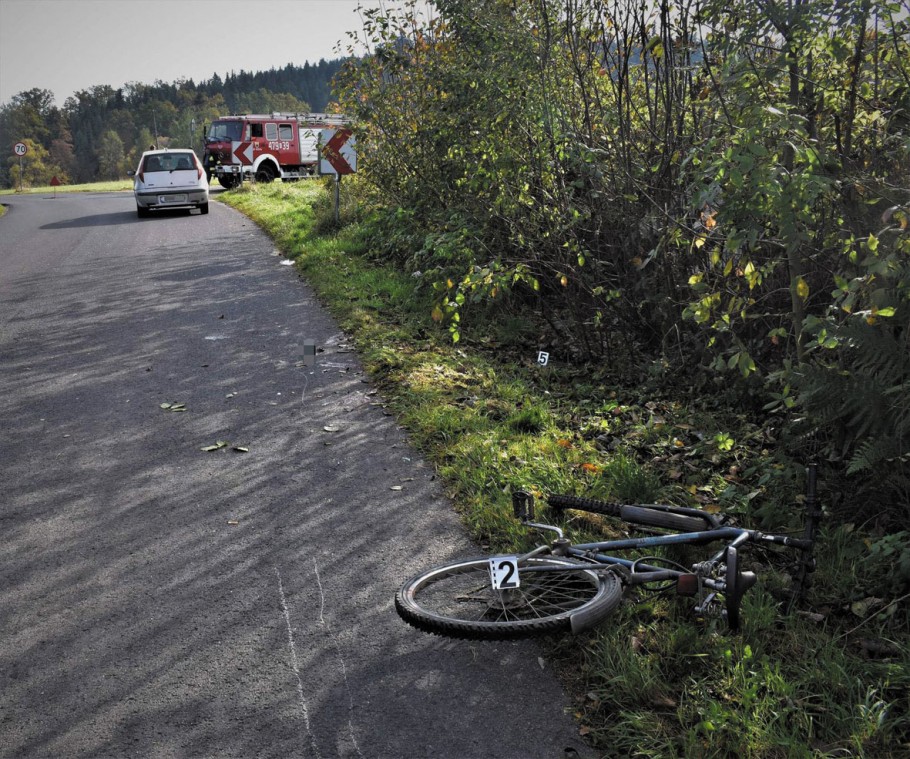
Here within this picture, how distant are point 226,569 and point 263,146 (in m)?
30.8

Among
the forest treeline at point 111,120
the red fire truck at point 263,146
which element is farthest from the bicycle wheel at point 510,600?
the forest treeline at point 111,120

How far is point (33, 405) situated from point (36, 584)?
Result: 10.5 ft

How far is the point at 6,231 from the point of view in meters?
20.8

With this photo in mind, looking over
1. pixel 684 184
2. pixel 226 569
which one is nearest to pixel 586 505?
pixel 226 569

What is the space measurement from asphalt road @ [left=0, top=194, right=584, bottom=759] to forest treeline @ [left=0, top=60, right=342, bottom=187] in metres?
104

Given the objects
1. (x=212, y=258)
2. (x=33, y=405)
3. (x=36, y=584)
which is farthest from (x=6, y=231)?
(x=36, y=584)

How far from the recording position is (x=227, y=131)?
32812 millimetres

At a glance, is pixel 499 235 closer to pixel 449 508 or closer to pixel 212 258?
pixel 449 508

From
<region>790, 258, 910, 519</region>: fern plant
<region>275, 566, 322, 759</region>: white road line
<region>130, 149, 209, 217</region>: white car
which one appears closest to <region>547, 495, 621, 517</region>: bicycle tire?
<region>790, 258, 910, 519</region>: fern plant

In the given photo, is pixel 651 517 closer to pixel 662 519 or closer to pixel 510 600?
pixel 662 519

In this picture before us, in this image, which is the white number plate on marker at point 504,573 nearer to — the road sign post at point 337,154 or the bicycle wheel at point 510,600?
the bicycle wheel at point 510,600

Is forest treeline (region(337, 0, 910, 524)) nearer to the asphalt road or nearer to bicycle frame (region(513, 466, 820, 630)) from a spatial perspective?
bicycle frame (region(513, 466, 820, 630))

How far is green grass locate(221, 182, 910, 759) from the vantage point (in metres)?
3.03

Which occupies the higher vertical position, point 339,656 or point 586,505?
point 586,505
